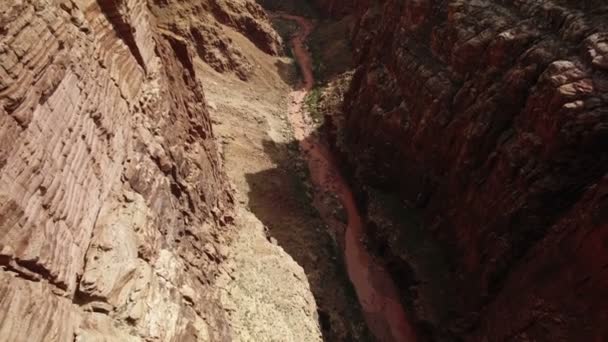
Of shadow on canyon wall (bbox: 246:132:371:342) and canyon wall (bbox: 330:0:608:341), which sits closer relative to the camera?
canyon wall (bbox: 330:0:608:341)

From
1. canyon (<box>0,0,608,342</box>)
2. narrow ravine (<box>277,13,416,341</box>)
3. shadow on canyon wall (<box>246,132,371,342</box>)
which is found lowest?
narrow ravine (<box>277,13,416,341</box>)

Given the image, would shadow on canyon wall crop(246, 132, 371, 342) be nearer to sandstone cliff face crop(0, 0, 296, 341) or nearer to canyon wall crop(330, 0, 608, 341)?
canyon wall crop(330, 0, 608, 341)

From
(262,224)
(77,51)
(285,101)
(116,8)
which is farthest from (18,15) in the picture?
(285,101)

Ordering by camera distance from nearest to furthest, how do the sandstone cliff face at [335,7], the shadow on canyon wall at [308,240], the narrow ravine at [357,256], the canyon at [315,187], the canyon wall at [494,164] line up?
the canyon at [315,187]
the canyon wall at [494,164]
the shadow on canyon wall at [308,240]
the narrow ravine at [357,256]
the sandstone cliff face at [335,7]

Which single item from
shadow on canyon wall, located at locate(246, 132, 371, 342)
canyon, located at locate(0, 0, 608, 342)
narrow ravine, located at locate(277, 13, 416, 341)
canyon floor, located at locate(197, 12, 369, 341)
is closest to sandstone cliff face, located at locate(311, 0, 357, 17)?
canyon floor, located at locate(197, 12, 369, 341)

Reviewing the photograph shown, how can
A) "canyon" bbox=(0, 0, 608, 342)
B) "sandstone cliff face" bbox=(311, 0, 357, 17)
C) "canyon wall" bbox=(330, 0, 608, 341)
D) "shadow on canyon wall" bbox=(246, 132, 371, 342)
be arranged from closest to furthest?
"canyon" bbox=(0, 0, 608, 342) < "canyon wall" bbox=(330, 0, 608, 341) < "shadow on canyon wall" bbox=(246, 132, 371, 342) < "sandstone cliff face" bbox=(311, 0, 357, 17)

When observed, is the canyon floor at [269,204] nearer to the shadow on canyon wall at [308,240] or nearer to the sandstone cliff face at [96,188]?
the shadow on canyon wall at [308,240]

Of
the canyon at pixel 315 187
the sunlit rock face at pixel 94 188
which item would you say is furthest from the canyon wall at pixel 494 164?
the sunlit rock face at pixel 94 188
